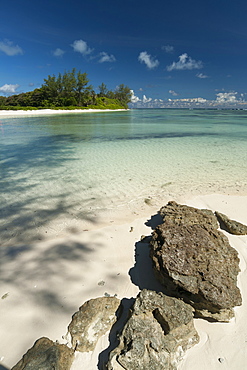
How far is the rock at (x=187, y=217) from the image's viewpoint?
3234 mm

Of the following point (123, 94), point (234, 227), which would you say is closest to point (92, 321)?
point (234, 227)

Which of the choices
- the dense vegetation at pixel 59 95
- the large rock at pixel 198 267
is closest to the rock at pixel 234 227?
the large rock at pixel 198 267

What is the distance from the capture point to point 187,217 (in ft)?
11.1

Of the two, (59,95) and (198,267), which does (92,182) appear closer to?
(198,267)

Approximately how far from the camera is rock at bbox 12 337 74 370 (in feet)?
5.23

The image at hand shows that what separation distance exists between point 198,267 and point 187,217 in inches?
46.3

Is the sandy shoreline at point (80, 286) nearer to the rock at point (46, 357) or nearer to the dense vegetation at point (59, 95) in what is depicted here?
the rock at point (46, 357)

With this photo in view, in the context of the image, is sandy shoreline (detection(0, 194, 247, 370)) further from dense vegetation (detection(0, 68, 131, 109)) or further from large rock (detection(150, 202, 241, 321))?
dense vegetation (detection(0, 68, 131, 109))

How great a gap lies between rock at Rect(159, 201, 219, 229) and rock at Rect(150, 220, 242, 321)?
0.86ft

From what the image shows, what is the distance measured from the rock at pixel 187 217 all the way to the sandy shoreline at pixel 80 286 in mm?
455

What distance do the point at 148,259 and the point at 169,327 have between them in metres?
1.16

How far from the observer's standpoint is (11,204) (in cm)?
484

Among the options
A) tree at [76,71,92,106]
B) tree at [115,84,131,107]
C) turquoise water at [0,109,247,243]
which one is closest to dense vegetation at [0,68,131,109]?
tree at [76,71,92,106]

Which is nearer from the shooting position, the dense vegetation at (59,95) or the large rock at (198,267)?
the large rock at (198,267)
